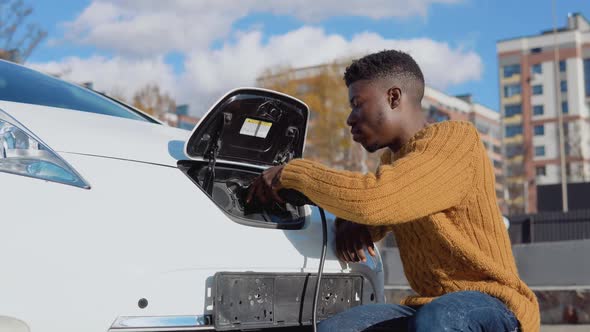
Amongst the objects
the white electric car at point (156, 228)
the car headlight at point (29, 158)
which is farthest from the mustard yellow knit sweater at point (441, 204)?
the car headlight at point (29, 158)

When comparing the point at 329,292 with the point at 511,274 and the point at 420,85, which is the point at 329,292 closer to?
the point at 511,274

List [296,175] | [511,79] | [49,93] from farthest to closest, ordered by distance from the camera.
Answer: [511,79]
[49,93]
[296,175]

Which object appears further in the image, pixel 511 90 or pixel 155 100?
pixel 511 90

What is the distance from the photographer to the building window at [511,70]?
91.4 m

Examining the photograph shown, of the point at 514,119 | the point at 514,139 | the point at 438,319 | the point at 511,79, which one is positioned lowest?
the point at 438,319

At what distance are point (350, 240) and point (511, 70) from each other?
310 feet

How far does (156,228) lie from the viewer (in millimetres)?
2189

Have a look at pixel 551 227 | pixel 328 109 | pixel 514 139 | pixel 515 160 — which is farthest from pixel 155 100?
pixel 514 139

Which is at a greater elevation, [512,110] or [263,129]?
[512,110]

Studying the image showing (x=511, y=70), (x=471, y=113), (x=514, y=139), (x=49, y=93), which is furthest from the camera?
(x=471, y=113)

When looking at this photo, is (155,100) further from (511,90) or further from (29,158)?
(511,90)

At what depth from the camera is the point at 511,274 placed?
2359 mm

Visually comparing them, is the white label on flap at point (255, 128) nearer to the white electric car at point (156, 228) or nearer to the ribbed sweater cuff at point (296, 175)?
the white electric car at point (156, 228)

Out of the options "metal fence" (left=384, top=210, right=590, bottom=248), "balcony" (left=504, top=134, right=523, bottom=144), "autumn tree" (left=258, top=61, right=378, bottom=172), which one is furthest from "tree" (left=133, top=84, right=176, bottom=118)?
"balcony" (left=504, top=134, right=523, bottom=144)
